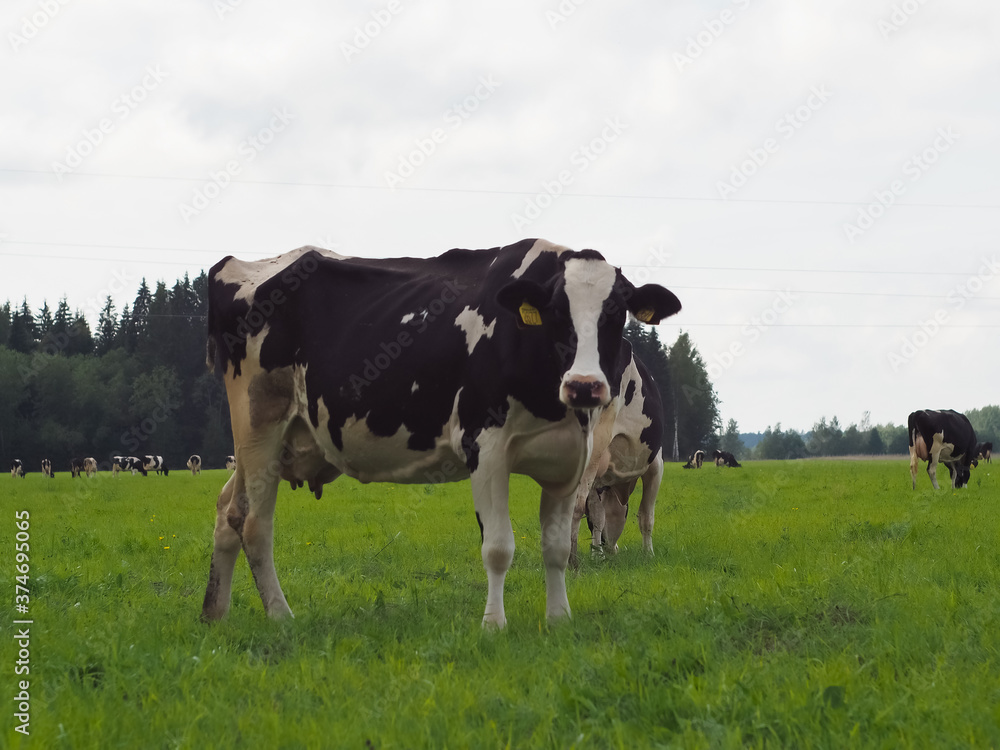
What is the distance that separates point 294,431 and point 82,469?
45.8 metres

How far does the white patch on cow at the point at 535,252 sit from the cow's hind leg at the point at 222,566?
9.00ft

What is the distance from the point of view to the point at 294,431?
24.1ft

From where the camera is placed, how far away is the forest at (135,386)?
66.3m

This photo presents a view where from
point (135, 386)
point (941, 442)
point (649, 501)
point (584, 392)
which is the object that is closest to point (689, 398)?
point (135, 386)

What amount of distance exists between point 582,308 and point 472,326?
939mm

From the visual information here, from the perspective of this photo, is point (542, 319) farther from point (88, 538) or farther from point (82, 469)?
point (82, 469)

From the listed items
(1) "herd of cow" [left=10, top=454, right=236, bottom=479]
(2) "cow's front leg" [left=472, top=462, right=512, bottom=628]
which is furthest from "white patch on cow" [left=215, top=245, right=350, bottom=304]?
(1) "herd of cow" [left=10, top=454, right=236, bottom=479]

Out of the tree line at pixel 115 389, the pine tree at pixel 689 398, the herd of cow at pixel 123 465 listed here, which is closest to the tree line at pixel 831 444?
the pine tree at pixel 689 398

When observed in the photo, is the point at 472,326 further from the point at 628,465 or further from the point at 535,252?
the point at 628,465

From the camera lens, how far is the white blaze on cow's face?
5.20 meters

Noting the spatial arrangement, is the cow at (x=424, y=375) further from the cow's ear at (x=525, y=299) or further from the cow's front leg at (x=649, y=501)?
the cow's front leg at (x=649, y=501)

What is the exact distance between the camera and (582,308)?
5645mm

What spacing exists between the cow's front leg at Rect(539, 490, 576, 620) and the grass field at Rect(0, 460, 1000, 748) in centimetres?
18

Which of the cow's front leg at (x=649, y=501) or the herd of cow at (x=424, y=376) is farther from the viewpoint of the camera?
the cow's front leg at (x=649, y=501)
